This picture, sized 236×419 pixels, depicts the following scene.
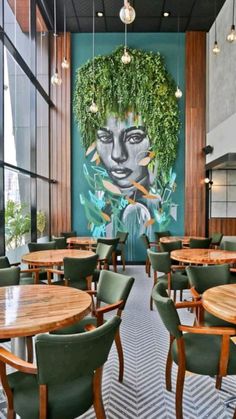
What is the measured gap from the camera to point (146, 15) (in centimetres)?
758

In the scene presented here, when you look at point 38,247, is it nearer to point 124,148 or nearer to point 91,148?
point 91,148

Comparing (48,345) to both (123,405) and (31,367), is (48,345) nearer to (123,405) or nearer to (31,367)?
(31,367)

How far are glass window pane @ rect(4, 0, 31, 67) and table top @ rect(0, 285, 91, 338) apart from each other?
13.9ft

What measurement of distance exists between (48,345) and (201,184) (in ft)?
24.7

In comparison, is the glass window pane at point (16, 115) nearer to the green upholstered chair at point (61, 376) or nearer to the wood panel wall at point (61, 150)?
the wood panel wall at point (61, 150)

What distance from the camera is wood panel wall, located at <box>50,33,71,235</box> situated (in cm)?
834

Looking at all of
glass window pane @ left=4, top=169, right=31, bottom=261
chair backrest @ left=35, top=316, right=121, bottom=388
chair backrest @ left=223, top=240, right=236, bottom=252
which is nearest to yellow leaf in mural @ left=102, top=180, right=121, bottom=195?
glass window pane @ left=4, top=169, right=31, bottom=261

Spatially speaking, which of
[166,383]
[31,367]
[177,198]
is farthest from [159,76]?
[31,367]

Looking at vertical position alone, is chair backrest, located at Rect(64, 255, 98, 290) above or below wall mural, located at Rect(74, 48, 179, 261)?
below

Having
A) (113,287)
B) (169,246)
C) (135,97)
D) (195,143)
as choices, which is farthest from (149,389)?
(135,97)

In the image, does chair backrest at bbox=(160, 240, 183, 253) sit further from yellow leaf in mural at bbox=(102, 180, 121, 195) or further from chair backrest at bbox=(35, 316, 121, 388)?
chair backrest at bbox=(35, 316, 121, 388)

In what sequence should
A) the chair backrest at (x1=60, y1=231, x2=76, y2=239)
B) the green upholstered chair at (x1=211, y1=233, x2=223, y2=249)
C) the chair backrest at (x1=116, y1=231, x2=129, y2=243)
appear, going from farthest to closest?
the chair backrest at (x1=60, y1=231, x2=76, y2=239) → the chair backrest at (x1=116, y1=231, x2=129, y2=243) → the green upholstered chair at (x1=211, y1=233, x2=223, y2=249)

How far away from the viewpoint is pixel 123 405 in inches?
96.7

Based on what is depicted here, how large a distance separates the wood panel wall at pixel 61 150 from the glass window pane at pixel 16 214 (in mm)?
1884
